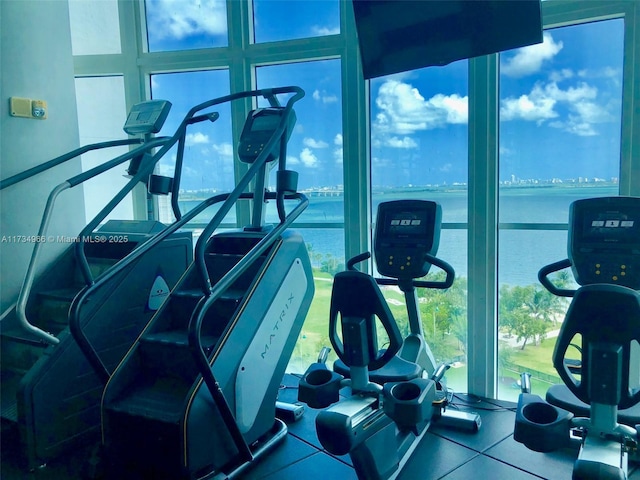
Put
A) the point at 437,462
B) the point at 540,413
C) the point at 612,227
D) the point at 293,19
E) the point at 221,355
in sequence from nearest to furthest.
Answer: the point at 540,413, the point at 612,227, the point at 221,355, the point at 437,462, the point at 293,19

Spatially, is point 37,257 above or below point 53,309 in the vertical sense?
above

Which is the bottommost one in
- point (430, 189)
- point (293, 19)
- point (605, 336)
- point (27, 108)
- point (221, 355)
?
point (221, 355)

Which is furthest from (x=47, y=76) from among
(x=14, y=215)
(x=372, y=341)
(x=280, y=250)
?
(x=372, y=341)

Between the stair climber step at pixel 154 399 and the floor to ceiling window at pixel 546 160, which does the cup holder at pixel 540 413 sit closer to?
the floor to ceiling window at pixel 546 160

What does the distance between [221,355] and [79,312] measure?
838 mm

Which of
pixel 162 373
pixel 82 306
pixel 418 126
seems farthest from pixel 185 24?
pixel 162 373

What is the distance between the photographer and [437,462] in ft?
8.95

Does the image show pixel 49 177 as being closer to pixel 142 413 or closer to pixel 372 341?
pixel 142 413

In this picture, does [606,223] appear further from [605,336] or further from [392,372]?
[392,372]

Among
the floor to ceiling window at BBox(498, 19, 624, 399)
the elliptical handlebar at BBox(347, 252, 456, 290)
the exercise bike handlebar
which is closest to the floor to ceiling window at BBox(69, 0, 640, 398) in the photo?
the floor to ceiling window at BBox(498, 19, 624, 399)

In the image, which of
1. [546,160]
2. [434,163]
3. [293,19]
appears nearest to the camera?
[546,160]

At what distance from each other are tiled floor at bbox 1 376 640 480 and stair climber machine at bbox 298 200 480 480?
11 cm

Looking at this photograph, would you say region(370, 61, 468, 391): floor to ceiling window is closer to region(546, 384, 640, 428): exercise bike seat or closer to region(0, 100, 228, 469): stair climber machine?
region(546, 384, 640, 428): exercise bike seat

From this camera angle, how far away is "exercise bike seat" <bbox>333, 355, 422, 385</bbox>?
2684 mm
